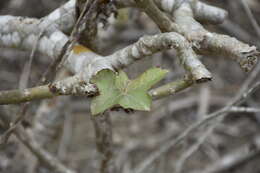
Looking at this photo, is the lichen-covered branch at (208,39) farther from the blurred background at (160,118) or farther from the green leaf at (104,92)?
the blurred background at (160,118)

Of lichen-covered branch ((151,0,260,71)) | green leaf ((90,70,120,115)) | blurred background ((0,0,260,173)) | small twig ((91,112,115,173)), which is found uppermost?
lichen-covered branch ((151,0,260,71))

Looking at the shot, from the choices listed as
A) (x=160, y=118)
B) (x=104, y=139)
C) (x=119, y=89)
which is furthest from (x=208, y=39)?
(x=160, y=118)

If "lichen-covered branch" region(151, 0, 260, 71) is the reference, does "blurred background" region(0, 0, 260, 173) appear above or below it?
below

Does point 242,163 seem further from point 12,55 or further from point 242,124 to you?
point 12,55

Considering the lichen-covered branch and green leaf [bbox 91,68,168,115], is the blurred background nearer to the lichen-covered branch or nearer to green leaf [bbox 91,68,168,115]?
the lichen-covered branch

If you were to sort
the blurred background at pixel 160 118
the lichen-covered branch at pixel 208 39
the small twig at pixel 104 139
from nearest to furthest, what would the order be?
the lichen-covered branch at pixel 208 39 < the small twig at pixel 104 139 < the blurred background at pixel 160 118

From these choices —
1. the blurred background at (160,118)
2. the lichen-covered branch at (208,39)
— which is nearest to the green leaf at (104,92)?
the lichen-covered branch at (208,39)

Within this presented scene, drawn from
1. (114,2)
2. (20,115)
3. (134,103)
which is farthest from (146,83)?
(20,115)

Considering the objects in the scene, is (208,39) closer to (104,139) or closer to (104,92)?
(104,92)

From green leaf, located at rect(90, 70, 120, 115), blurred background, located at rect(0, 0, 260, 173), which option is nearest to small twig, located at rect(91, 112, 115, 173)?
green leaf, located at rect(90, 70, 120, 115)

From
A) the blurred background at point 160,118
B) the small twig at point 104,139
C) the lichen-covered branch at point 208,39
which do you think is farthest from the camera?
the blurred background at point 160,118
